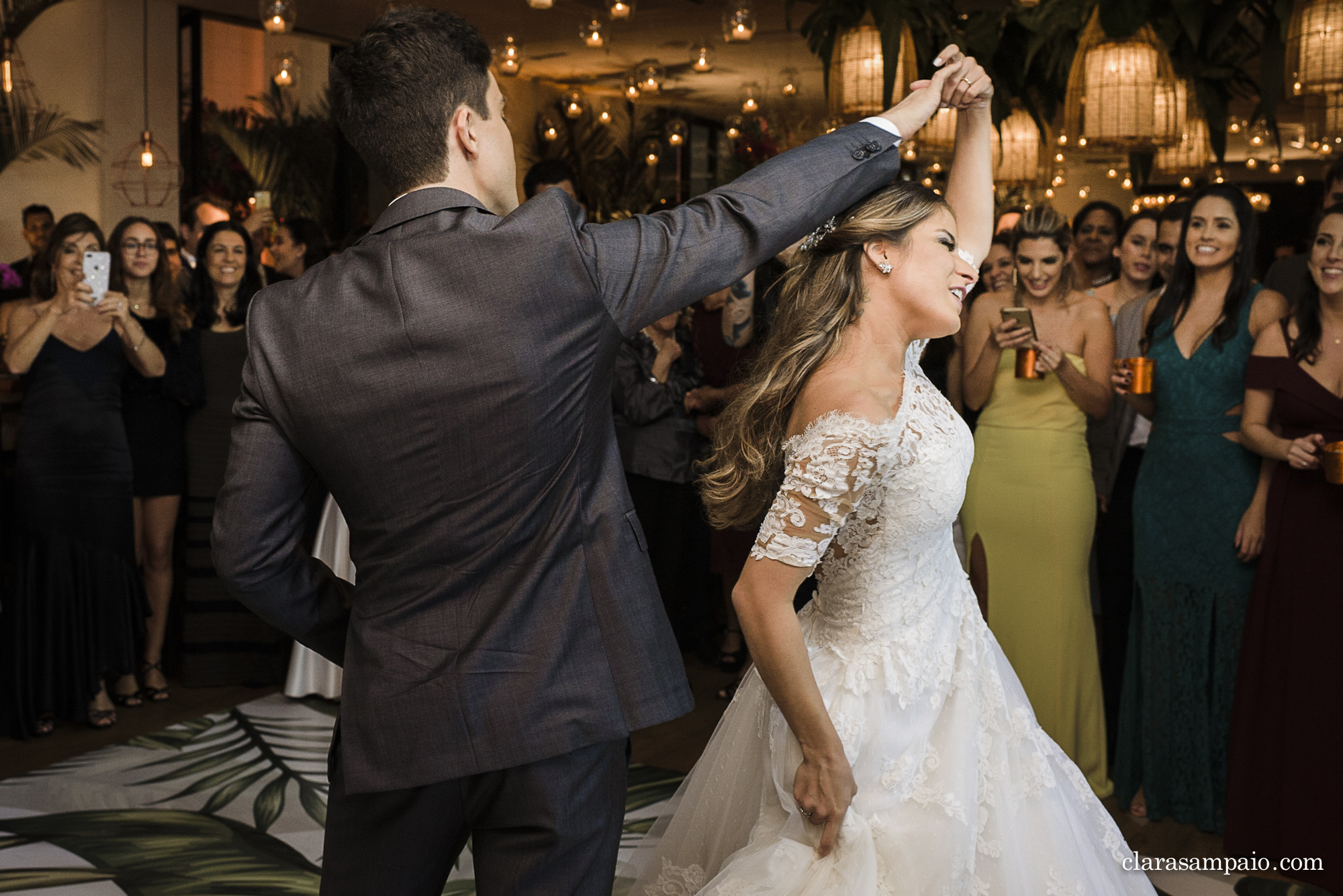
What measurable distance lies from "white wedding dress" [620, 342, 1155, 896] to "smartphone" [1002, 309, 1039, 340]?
151 cm

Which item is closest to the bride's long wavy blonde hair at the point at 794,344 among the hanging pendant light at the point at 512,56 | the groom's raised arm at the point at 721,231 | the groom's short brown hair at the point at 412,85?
the groom's raised arm at the point at 721,231

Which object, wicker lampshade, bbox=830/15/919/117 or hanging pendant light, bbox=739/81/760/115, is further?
hanging pendant light, bbox=739/81/760/115

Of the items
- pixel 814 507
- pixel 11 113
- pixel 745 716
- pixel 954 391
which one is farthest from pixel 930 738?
pixel 11 113

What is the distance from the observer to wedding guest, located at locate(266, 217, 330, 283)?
17.0ft

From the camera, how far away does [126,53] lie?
860 cm

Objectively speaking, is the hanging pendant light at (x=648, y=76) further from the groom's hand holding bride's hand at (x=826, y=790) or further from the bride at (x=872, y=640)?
the groom's hand holding bride's hand at (x=826, y=790)

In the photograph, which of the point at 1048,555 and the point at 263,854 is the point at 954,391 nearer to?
the point at 1048,555

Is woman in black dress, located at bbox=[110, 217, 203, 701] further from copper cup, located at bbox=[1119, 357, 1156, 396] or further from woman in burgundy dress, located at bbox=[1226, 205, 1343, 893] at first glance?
woman in burgundy dress, located at bbox=[1226, 205, 1343, 893]

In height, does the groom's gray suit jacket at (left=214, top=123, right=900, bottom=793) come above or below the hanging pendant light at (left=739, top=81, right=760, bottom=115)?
below

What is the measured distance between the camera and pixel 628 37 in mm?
10148

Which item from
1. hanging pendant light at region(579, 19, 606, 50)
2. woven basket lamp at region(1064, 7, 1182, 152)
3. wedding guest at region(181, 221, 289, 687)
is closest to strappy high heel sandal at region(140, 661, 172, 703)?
wedding guest at region(181, 221, 289, 687)

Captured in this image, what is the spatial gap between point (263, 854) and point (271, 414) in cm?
217

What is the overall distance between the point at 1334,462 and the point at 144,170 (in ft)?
27.4

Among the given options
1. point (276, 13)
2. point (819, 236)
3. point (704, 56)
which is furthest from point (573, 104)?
point (819, 236)
